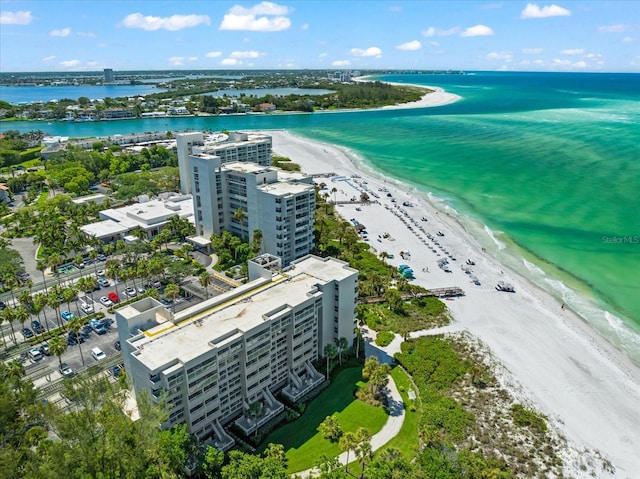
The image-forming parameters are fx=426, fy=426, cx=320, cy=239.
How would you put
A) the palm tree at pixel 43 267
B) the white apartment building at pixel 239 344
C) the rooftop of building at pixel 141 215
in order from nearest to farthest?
1. the white apartment building at pixel 239 344
2. the palm tree at pixel 43 267
3. the rooftop of building at pixel 141 215

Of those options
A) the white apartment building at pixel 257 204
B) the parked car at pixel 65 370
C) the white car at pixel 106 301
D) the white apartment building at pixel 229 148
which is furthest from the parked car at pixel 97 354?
the white apartment building at pixel 229 148

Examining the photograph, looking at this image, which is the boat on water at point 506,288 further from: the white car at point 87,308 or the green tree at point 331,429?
the white car at point 87,308

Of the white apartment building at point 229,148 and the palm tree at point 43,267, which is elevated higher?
the white apartment building at point 229,148

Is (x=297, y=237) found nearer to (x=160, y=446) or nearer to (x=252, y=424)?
(x=252, y=424)

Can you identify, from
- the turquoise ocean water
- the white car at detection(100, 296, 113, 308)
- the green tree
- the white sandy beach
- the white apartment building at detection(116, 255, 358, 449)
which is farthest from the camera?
the turquoise ocean water

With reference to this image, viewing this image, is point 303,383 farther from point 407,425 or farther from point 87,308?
point 87,308

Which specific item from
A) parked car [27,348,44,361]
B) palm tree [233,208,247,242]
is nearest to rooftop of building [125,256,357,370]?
parked car [27,348,44,361]

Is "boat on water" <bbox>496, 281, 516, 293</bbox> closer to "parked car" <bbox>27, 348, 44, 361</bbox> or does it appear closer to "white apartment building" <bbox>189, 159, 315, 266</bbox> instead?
"white apartment building" <bbox>189, 159, 315, 266</bbox>

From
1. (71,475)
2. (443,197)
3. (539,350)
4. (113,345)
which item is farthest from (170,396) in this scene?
(443,197)
